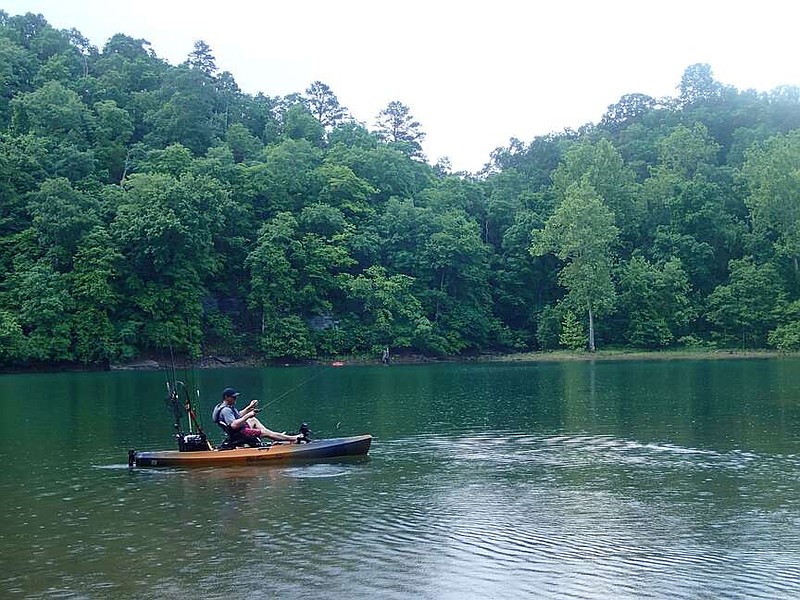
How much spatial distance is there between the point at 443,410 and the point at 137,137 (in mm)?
69749

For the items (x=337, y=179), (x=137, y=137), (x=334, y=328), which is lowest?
(x=334, y=328)

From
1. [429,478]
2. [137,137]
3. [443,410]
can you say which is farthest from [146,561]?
A: [137,137]

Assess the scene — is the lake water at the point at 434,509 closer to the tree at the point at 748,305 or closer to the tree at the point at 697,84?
the tree at the point at 748,305

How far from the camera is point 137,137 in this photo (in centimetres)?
9212

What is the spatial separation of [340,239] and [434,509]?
213 feet

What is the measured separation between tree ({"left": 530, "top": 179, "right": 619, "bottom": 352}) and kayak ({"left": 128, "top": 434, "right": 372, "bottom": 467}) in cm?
5826

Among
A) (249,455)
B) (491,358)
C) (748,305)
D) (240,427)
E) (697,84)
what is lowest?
(249,455)

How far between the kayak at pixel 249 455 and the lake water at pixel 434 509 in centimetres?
33

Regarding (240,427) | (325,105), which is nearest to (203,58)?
(325,105)

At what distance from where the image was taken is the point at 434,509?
15.8 m

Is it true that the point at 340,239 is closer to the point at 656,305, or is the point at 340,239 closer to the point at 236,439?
the point at 656,305

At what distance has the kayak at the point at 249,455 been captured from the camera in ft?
69.9

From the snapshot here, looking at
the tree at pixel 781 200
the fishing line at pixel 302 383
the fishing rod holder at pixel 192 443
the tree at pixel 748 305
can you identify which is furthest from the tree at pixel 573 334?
the fishing rod holder at pixel 192 443

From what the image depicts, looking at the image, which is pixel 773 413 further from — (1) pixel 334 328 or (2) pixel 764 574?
(1) pixel 334 328
